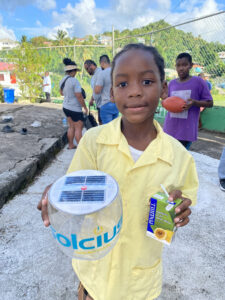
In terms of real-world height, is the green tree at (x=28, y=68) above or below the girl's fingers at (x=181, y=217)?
above

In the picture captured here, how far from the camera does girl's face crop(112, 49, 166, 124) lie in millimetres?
871

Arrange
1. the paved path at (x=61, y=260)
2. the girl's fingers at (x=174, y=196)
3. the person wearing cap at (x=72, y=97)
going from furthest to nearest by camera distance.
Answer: the person wearing cap at (x=72, y=97)
the paved path at (x=61, y=260)
the girl's fingers at (x=174, y=196)

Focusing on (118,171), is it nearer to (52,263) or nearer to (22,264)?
(52,263)

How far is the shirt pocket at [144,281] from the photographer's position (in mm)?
985

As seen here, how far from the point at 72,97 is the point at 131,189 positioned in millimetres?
3306

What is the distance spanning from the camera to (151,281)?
103cm

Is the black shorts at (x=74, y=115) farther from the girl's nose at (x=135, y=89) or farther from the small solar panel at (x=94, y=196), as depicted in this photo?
the small solar panel at (x=94, y=196)

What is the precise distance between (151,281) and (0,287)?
115 cm

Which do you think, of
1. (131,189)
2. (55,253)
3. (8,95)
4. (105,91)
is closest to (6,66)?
(8,95)

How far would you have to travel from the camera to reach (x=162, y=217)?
0.77 meters

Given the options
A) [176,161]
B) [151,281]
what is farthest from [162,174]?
[151,281]

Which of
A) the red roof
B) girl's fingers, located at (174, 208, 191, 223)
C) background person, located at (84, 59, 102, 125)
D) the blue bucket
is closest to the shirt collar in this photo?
girl's fingers, located at (174, 208, 191, 223)

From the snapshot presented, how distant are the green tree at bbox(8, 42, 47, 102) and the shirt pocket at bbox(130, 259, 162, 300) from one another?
31.0ft

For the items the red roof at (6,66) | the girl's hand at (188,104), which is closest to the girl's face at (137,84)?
the girl's hand at (188,104)
